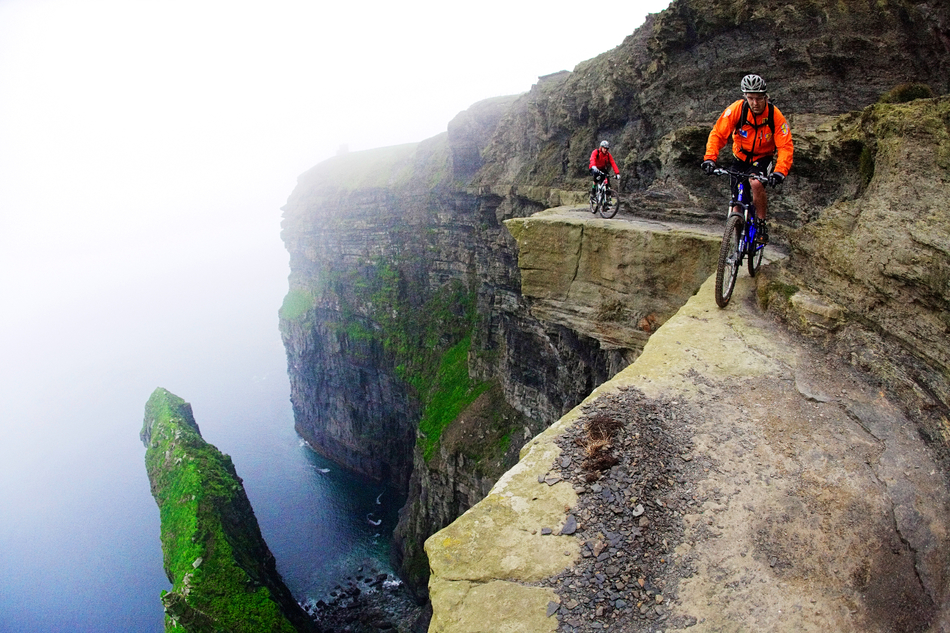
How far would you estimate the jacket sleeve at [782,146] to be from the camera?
894 cm

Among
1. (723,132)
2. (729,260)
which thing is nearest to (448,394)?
(729,260)

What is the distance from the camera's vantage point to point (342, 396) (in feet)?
188

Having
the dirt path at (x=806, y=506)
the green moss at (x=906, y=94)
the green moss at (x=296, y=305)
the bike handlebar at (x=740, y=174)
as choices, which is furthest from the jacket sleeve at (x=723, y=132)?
the green moss at (x=296, y=305)

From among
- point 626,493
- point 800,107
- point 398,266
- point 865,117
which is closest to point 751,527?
point 626,493

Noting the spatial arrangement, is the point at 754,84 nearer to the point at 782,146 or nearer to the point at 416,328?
the point at 782,146

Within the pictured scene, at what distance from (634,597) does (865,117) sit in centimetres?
1093

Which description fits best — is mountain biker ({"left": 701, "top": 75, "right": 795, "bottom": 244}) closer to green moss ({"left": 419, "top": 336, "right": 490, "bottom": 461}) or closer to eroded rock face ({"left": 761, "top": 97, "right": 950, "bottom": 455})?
eroded rock face ({"left": 761, "top": 97, "right": 950, "bottom": 455})

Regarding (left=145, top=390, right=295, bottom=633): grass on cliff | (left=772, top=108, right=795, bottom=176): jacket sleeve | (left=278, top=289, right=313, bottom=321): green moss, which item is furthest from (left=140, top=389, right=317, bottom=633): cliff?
(left=772, top=108, right=795, bottom=176): jacket sleeve

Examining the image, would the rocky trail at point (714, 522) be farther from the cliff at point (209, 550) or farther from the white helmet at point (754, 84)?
the cliff at point (209, 550)

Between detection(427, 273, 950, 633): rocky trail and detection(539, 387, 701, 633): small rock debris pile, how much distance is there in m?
0.01

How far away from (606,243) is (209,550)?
3043cm

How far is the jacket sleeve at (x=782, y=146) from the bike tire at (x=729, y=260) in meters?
1.06

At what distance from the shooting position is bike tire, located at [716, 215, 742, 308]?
30.4ft

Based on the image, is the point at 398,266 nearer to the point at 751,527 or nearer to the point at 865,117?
the point at 865,117
